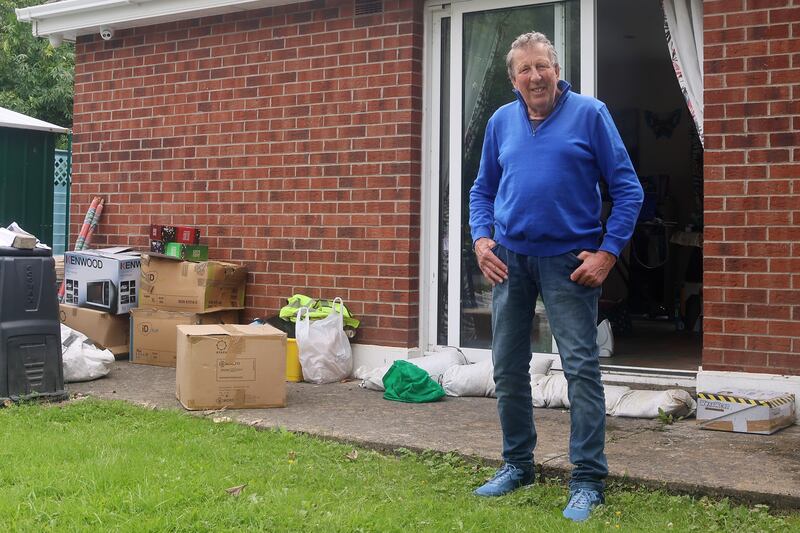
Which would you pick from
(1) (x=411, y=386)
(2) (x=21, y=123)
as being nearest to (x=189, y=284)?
(1) (x=411, y=386)

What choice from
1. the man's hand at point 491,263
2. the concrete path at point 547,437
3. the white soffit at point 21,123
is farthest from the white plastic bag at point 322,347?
the white soffit at point 21,123

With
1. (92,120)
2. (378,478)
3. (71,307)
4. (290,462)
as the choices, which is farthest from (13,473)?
(92,120)

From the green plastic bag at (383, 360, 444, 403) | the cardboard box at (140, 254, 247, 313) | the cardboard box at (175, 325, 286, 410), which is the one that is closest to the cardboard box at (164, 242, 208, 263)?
the cardboard box at (140, 254, 247, 313)

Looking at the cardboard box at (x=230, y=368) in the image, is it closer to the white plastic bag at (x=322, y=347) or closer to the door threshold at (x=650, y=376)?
the white plastic bag at (x=322, y=347)

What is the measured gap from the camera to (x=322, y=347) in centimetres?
721

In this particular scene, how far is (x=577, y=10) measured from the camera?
6.86 meters

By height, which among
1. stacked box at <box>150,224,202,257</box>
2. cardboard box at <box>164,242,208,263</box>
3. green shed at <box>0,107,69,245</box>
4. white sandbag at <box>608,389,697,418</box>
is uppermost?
green shed at <box>0,107,69,245</box>

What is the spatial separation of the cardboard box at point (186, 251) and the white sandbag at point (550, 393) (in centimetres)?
337

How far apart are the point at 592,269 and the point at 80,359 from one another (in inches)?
176

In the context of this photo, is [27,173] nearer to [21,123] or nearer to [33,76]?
[21,123]

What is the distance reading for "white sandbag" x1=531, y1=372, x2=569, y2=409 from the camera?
20.2 feet

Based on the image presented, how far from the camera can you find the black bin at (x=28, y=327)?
596cm

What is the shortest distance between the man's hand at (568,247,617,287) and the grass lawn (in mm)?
928

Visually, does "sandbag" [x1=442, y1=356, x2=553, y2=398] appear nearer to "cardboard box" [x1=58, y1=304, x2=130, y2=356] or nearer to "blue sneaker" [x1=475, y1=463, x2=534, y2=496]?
"blue sneaker" [x1=475, y1=463, x2=534, y2=496]
